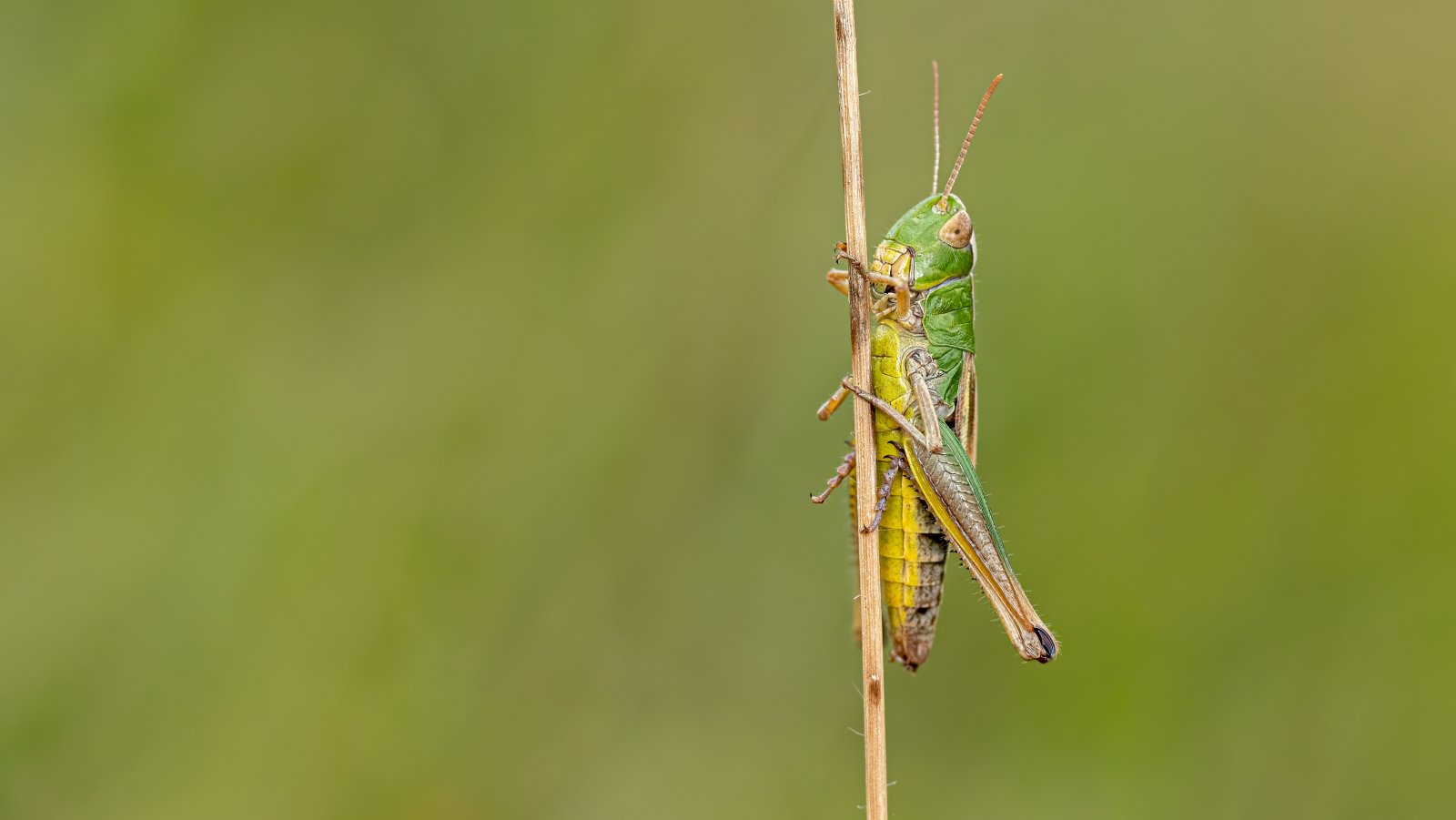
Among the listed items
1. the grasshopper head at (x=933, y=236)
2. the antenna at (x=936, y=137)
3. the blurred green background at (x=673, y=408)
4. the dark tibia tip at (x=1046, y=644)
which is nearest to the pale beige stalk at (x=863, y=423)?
the antenna at (x=936, y=137)

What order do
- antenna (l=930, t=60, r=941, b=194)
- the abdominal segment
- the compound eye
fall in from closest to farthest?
antenna (l=930, t=60, r=941, b=194) → the abdominal segment → the compound eye

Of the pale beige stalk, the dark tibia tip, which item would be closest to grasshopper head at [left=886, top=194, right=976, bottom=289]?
the pale beige stalk

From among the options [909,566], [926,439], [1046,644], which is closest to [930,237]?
[926,439]

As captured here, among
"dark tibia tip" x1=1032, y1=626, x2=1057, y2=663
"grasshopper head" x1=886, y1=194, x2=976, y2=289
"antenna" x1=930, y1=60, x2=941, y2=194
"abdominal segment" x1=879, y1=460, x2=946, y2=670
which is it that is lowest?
"dark tibia tip" x1=1032, y1=626, x2=1057, y2=663

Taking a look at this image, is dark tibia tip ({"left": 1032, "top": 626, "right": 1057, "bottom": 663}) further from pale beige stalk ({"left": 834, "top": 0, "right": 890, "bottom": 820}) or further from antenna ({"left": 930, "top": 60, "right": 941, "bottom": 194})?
antenna ({"left": 930, "top": 60, "right": 941, "bottom": 194})

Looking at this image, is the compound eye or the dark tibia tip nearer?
the dark tibia tip

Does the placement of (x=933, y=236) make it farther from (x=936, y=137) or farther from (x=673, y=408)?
(x=673, y=408)
